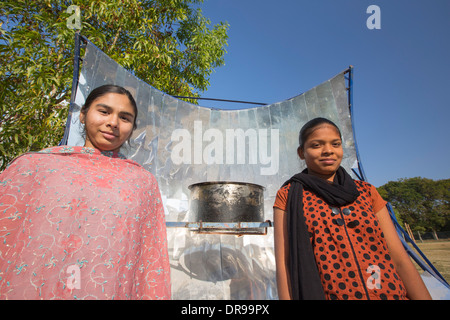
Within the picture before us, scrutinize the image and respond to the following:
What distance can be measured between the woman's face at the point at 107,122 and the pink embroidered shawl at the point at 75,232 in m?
0.08

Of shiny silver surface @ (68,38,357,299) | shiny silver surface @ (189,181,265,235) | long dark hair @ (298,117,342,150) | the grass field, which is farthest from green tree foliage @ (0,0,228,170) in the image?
the grass field

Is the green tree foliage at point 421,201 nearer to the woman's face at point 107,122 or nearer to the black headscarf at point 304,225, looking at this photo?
the black headscarf at point 304,225

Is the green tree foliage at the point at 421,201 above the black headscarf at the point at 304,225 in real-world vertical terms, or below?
above

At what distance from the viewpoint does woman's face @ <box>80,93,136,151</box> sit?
4.44 ft

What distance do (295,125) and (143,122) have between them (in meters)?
2.42

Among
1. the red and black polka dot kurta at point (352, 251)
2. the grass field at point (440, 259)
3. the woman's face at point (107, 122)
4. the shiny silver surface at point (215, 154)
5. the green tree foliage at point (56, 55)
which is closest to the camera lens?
the red and black polka dot kurta at point (352, 251)

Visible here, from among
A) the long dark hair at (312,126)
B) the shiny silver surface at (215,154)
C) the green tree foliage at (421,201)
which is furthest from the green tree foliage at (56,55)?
the green tree foliage at (421,201)

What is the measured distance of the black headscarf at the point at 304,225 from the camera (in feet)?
4.00

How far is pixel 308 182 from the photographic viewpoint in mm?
1504

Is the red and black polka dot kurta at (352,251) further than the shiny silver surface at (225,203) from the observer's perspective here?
No

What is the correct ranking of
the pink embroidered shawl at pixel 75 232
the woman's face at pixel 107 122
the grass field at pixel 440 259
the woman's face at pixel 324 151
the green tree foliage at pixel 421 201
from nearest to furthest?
the pink embroidered shawl at pixel 75 232 → the woman's face at pixel 107 122 → the woman's face at pixel 324 151 → the grass field at pixel 440 259 → the green tree foliage at pixel 421 201

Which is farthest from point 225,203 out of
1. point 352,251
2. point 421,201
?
point 421,201

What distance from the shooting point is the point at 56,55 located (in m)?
4.29

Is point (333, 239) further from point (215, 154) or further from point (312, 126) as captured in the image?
point (215, 154)
